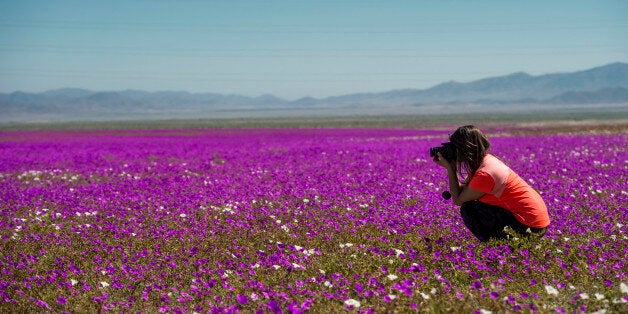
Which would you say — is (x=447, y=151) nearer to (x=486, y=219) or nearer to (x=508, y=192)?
(x=508, y=192)

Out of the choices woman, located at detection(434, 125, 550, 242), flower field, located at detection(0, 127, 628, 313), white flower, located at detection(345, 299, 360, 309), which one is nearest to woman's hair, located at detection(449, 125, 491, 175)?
woman, located at detection(434, 125, 550, 242)

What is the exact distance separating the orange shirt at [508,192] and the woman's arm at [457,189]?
0.10 meters

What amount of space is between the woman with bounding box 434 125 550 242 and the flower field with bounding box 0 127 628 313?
0.29 meters

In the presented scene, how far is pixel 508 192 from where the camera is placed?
22.7 ft

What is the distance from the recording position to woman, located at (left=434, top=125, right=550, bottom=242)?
22.4 ft

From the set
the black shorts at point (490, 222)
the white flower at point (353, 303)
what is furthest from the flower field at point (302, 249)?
the black shorts at point (490, 222)

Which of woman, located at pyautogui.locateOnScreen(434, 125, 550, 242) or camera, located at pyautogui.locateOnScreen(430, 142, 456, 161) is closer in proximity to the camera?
woman, located at pyautogui.locateOnScreen(434, 125, 550, 242)

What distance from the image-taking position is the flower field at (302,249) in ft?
18.4

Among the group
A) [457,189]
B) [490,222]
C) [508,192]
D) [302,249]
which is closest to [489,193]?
[508,192]

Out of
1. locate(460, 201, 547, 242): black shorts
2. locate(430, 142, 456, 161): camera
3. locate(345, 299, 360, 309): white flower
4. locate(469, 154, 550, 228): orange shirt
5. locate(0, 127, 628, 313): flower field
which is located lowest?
locate(0, 127, 628, 313): flower field

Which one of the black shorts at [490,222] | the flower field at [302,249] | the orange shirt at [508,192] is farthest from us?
the black shorts at [490,222]

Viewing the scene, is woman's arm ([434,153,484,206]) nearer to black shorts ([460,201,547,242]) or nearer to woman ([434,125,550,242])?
woman ([434,125,550,242])

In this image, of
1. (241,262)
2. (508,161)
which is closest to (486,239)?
(241,262)

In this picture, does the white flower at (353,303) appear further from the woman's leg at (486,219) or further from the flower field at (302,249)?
the woman's leg at (486,219)
